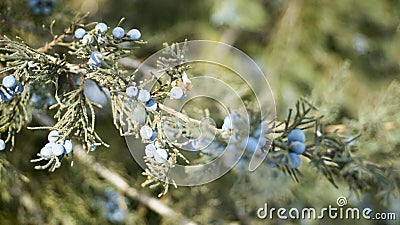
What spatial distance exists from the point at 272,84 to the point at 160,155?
0.83 metres

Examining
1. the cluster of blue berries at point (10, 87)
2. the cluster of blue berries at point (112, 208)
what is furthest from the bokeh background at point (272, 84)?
the cluster of blue berries at point (10, 87)

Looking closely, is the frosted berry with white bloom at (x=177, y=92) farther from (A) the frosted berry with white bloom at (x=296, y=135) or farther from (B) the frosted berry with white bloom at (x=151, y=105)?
(A) the frosted berry with white bloom at (x=296, y=135)

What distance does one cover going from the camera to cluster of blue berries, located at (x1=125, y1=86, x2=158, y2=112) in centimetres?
40

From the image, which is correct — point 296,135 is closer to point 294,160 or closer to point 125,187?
point 294,160

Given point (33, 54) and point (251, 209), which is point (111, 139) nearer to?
point (251, 209)

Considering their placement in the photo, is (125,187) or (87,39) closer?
(87,39)

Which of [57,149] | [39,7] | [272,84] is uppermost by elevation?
[272,84]

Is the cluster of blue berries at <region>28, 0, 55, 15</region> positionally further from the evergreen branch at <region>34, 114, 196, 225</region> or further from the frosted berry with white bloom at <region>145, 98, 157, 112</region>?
the frosted berry with white bloom at <region>145, 98, 157, 112</region>

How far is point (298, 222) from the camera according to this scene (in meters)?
0.76

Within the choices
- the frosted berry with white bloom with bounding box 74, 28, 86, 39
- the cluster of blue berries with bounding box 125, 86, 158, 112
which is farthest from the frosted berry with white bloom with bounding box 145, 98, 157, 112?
the frosted berry with white bloom with bounding box 74, 28, 86, 39

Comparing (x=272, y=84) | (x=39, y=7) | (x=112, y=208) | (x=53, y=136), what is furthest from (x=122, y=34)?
(x=272, y=84)

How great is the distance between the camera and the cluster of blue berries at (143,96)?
1.32 ft

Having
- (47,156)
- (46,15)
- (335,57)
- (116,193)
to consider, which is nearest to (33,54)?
(47,156)

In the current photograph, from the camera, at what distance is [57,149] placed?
40 cm
